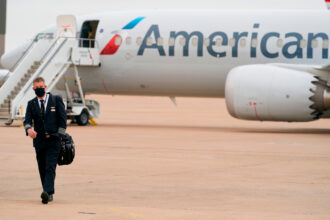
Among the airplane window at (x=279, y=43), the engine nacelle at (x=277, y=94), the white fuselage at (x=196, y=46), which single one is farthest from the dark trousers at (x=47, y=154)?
the airplane window at (x=279, y=43)

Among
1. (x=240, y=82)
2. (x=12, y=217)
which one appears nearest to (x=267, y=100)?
(x=240, y=82)

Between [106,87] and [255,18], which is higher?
[255,18]

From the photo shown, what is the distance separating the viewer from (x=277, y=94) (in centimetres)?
2847

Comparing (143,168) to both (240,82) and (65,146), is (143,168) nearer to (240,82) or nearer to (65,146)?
(65,146)

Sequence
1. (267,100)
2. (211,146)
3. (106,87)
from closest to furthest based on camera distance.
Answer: (211,146) < (267,100) < (106,87)

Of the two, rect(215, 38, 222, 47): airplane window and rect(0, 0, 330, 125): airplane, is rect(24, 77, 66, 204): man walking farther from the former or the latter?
rect(215, 38, 222, 47): airplane window

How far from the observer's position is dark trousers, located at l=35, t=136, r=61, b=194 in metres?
11.8

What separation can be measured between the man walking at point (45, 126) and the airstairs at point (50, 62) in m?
19.4

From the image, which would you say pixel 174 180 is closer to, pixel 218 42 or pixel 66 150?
pixel 66 150

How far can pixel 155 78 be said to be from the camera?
3183 centimetres

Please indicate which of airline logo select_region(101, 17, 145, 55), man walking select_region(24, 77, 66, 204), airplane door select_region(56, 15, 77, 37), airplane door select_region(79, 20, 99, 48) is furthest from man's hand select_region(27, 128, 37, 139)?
airplane door select_region(56, 15, 77, 37)

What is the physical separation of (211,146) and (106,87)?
11.2 meters

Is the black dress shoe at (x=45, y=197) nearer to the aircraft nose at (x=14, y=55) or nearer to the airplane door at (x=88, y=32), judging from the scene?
the airplane door at (x=88, y=32)

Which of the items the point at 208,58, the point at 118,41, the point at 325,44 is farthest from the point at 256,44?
the point at 118,41
